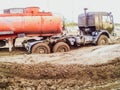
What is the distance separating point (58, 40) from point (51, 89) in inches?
342

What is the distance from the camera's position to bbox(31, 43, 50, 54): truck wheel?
63.1 feet

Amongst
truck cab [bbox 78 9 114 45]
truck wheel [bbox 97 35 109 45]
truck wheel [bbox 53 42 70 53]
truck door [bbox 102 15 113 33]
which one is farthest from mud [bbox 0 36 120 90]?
truck door [bbox 102 15 113 33]

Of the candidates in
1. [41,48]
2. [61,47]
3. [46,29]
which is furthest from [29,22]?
[61,47]

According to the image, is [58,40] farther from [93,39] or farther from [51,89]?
[51,89]

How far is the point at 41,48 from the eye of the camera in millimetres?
19375

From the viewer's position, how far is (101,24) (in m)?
21.7

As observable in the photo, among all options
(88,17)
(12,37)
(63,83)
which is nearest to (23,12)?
(12,37)

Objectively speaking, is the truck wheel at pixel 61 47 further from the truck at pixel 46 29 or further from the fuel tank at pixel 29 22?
the fuel tank at pixel 29 22

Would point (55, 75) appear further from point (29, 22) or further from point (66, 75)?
point (29, 22)

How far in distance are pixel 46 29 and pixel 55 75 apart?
8436 millimetres

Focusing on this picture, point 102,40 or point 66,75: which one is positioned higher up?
point 102,40

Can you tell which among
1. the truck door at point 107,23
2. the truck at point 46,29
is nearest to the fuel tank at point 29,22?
the truck at point 46,29

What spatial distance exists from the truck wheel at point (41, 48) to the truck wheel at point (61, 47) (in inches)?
16.7

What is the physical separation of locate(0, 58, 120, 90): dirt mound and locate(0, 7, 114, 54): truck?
5486 millimetres
